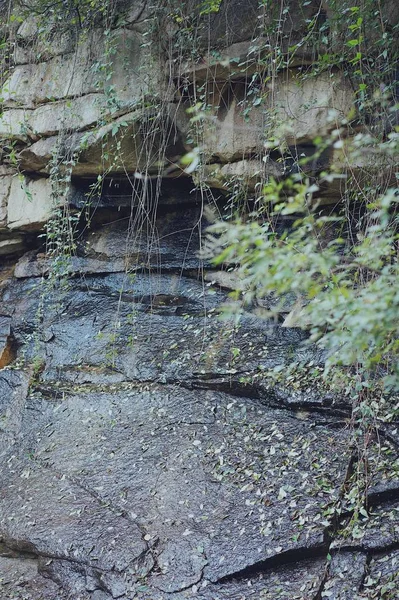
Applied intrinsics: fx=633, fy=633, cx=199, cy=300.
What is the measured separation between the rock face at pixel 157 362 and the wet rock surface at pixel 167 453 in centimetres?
1

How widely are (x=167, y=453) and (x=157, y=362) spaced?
83 cm

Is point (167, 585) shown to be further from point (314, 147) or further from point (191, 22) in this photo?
point (191, 22)

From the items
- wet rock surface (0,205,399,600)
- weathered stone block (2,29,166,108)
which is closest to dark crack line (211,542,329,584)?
wet rock surface (0,205,399,600)

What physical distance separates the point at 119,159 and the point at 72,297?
1305 millimetres

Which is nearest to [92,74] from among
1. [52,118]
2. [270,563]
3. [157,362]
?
[52,118]

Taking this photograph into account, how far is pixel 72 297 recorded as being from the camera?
216 inches

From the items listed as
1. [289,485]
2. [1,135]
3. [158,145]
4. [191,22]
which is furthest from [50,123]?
[289,485]

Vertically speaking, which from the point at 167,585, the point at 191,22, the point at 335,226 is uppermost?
the point at 191,22

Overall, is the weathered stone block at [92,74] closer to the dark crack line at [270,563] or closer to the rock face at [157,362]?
the rock face at [157,362]

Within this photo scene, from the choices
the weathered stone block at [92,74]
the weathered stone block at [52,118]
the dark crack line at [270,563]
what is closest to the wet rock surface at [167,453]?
the dark crack line at [270,563]

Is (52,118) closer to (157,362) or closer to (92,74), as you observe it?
(92,74)

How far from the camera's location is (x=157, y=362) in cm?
473

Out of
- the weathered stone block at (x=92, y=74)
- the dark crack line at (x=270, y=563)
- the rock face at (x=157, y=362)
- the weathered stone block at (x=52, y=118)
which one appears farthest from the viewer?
the weathered stone block at (x=52, y=118)

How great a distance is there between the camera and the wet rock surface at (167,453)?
130 inches
